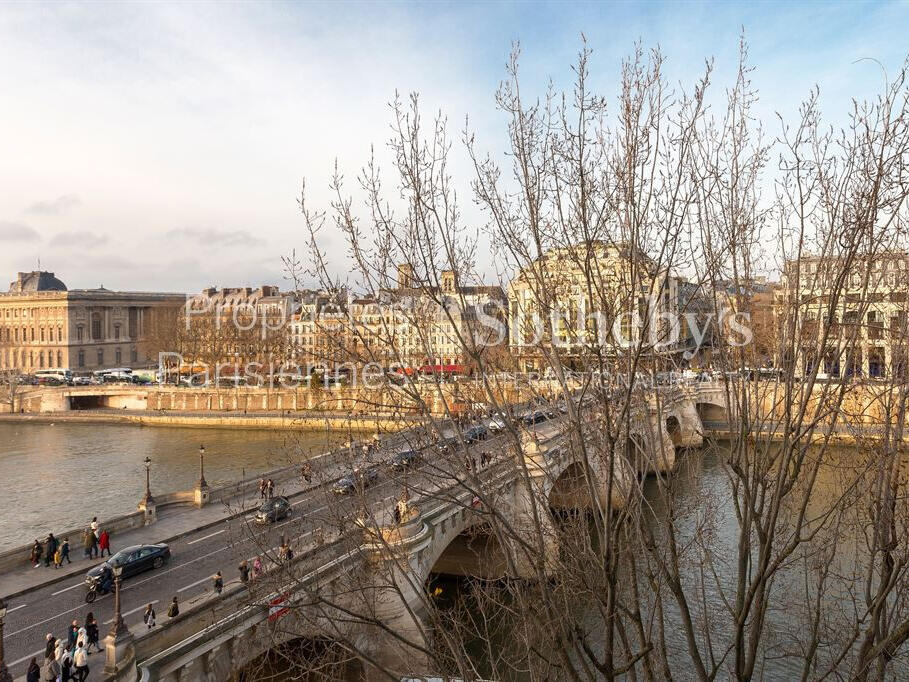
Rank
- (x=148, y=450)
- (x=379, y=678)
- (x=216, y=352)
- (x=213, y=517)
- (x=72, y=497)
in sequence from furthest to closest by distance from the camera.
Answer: (x=216, y=352)
(x=148, y=450)
(x=72, y=497)
(x=213, y=517)
(x=379, y=678)

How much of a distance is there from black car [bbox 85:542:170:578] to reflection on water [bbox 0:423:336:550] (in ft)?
12.4

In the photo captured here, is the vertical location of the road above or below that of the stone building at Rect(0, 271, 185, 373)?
below

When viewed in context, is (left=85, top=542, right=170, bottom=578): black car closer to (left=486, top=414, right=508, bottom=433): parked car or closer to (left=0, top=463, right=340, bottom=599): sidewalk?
(left=0, top=463, right=340, bottom=599): sidewalk

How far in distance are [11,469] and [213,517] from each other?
65.5ft

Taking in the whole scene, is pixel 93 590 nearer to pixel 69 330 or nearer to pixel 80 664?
pixel 80 664

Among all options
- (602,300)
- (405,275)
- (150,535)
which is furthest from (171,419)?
(602,300)

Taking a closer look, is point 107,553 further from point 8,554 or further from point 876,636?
point 876,636

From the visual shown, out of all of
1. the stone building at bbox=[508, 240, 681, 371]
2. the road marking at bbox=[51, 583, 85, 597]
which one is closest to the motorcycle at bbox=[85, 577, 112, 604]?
the road marking at bbox=[51, 583, 85, 597]

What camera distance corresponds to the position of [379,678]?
10938mm

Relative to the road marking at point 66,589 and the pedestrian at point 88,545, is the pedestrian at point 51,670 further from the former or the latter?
the pedestrian at point 88,545

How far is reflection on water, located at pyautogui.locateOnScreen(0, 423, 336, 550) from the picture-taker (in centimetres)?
2417

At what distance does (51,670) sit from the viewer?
9250 millimetres

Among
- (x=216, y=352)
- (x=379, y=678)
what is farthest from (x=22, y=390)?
(x=379, y=678)

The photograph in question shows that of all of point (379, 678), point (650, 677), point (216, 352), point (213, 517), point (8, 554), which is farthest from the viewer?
point (216, 352)
